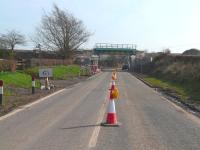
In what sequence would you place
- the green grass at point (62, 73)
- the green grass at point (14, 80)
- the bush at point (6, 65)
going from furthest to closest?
the green grass at point (62, 73) → the bush at point (6, 65) → the green grass at point (14, 80)

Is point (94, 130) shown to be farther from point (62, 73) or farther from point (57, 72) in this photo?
point (62, 73)

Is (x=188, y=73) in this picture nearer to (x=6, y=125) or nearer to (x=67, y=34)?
(x=6, y=125)

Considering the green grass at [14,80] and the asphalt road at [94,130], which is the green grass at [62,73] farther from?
the asphalt road at [94,130]

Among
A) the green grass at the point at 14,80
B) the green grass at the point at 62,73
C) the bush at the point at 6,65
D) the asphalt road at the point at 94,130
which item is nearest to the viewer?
the asphalt road at the point at 94,130

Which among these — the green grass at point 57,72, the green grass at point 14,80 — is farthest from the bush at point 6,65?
the green grass at point 14,80

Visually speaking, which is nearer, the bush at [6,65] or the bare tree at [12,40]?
the bush at [6,65]

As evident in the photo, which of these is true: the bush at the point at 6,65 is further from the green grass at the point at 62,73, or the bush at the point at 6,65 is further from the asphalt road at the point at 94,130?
the asphalt road at the point at 94,130

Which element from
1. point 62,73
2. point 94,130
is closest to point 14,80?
point 94,130

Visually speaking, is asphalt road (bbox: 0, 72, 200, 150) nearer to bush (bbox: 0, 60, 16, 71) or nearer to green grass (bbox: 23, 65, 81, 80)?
bush (bbox: 0, 60, 16, 71)

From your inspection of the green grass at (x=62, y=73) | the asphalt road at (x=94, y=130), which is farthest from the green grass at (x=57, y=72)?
the asphalt road at (x=94, y=130)

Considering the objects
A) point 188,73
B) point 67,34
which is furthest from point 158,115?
point 67,34

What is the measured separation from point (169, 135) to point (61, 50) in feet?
248

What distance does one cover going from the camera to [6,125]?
1380 centimetres

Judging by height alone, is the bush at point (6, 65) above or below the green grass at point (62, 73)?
above
